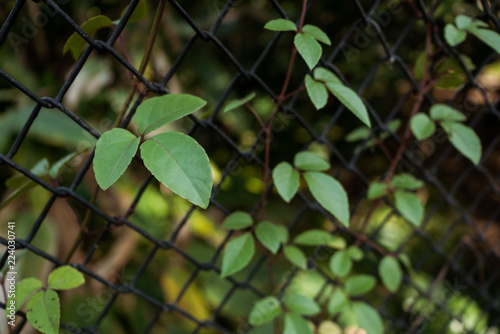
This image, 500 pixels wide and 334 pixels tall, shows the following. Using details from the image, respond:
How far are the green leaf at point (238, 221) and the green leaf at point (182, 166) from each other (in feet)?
0.81

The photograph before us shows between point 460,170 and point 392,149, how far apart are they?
0.41 meters

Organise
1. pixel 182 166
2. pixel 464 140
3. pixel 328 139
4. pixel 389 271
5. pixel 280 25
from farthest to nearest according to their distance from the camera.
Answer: pixel 328 139, pixel 389 271, pixel 464 140, pixel 280 25, pixel 182 166

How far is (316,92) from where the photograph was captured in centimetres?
48

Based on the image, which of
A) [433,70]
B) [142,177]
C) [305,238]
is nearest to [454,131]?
[433,70]

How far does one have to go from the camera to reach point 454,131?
67cm

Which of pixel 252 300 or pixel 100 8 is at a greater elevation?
pixel 100 8

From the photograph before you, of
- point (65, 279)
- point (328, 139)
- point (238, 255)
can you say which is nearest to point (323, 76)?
point (238, 255)

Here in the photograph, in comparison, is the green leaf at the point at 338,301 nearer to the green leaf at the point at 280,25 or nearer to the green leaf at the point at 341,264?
the green leaf at the point at 341,264

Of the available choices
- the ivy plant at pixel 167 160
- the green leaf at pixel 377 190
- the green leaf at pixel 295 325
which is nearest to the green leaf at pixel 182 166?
the ivy plant at pixel 167 160

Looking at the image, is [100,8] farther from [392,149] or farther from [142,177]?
[392,149]

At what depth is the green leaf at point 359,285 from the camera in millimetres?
746

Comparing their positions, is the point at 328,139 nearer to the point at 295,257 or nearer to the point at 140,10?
the point at 295,257

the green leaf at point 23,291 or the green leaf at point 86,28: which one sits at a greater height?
the green leaf at point 86,28

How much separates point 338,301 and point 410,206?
220 mm
